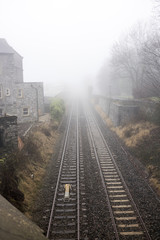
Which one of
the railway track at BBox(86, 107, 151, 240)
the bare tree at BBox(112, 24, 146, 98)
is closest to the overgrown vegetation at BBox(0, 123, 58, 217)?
the railway track at BBox(86, 107, 151, 240)

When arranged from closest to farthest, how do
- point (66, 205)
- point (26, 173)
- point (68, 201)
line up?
point (66, 205)
point (68, 201)
point (26, 173)

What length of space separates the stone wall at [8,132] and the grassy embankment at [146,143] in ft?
29.9

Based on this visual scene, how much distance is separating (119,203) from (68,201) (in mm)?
2425

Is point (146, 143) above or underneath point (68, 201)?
above

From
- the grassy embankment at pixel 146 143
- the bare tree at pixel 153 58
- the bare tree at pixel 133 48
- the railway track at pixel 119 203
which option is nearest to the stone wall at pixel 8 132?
the railway track at pixel 119 203

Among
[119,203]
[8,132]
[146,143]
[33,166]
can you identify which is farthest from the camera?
[146,143]

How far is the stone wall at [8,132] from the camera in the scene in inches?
477

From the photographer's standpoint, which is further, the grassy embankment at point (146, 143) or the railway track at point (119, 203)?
the grassy embankment at point (146, 143)

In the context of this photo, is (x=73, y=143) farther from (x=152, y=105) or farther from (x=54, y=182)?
(x=152, y=105)

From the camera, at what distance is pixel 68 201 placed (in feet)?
28.4

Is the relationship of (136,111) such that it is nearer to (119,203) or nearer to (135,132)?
(135,132)

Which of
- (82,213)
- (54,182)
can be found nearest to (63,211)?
(82,213)

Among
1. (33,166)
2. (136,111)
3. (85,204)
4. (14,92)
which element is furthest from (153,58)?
(14,92)

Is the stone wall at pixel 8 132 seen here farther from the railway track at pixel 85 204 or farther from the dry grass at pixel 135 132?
the dry grass at pixel 135 132
